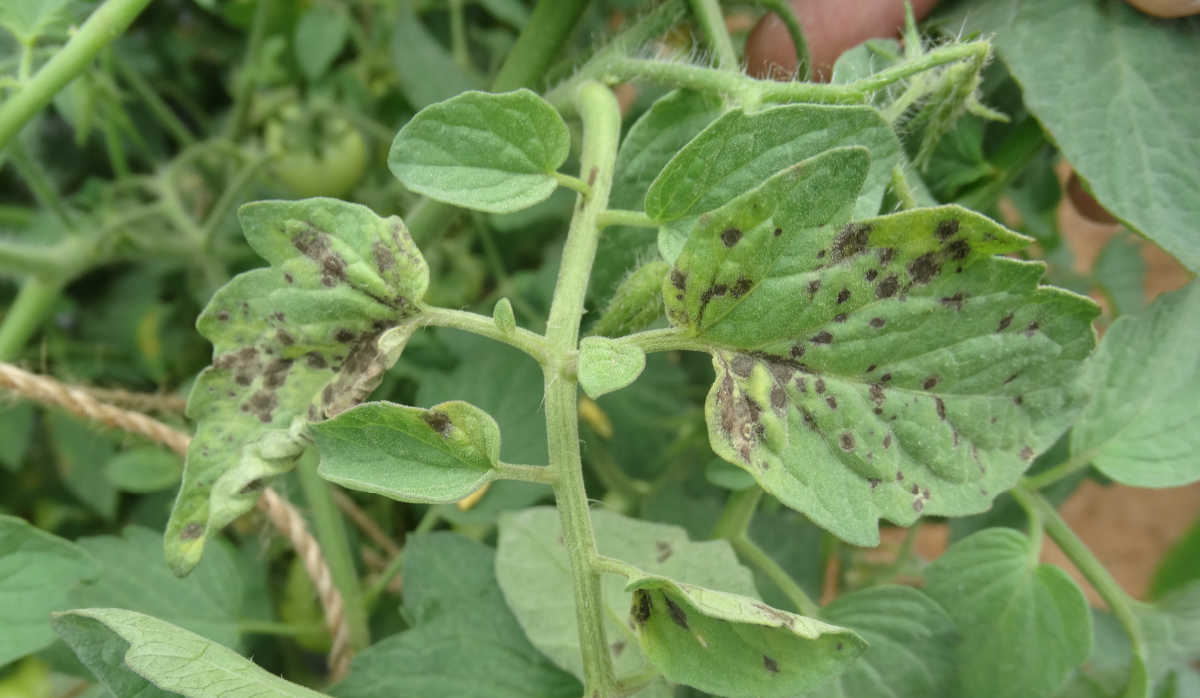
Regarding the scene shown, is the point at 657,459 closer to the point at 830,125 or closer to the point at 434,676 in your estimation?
the point at 434,676

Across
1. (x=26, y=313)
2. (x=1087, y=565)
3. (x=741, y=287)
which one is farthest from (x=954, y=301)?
(x=26, y=313)

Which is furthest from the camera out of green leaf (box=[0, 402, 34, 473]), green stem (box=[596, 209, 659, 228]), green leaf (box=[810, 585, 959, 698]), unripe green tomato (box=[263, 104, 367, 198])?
unripe green tomato (box=[263, 104, 367, 198])

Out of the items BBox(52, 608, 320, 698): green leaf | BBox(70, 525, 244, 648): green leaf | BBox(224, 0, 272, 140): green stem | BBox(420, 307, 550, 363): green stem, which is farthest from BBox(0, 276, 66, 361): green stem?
BBox(420, 307, 550, 363): green stem

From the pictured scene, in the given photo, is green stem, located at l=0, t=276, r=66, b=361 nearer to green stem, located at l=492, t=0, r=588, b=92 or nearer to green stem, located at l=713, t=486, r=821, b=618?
green stem, located at l=492, t=0, r=588, b=92

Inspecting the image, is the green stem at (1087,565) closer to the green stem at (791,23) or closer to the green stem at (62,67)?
the green stem at (791,23)

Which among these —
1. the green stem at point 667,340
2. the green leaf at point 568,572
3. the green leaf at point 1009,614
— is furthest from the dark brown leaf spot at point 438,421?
the green leaf at point 1009,614

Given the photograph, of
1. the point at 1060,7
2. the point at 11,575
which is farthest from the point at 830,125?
the point at 11,575

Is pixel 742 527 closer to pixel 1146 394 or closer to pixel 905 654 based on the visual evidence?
pixel 905 654
